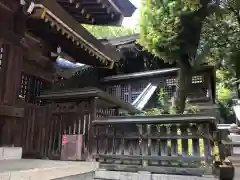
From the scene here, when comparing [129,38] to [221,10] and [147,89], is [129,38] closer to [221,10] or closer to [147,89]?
[147,89]

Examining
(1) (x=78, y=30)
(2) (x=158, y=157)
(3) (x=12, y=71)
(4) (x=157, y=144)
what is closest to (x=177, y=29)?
(1) (x=78, y=30)

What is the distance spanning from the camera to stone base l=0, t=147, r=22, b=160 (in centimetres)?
578

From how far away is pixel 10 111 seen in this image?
6043 millimetres

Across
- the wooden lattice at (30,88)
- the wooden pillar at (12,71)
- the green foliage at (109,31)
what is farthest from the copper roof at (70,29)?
the green foliage at (109,31)

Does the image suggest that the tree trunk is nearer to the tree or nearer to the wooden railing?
the tree

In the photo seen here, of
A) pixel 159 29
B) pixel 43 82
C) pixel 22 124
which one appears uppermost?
pixel 159 29

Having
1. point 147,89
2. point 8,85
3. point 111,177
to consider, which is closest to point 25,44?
point 8,85

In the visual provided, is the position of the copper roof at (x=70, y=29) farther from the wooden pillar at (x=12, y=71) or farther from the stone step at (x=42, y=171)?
the stone step at (x=42, y=171)

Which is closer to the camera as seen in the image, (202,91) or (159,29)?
(159,29)

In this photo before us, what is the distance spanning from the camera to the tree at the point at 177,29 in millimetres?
10680

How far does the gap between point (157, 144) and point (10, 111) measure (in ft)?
11.3

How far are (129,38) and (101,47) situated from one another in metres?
11.1

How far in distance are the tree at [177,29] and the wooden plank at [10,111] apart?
6730mm

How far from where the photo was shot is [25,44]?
6859mm
